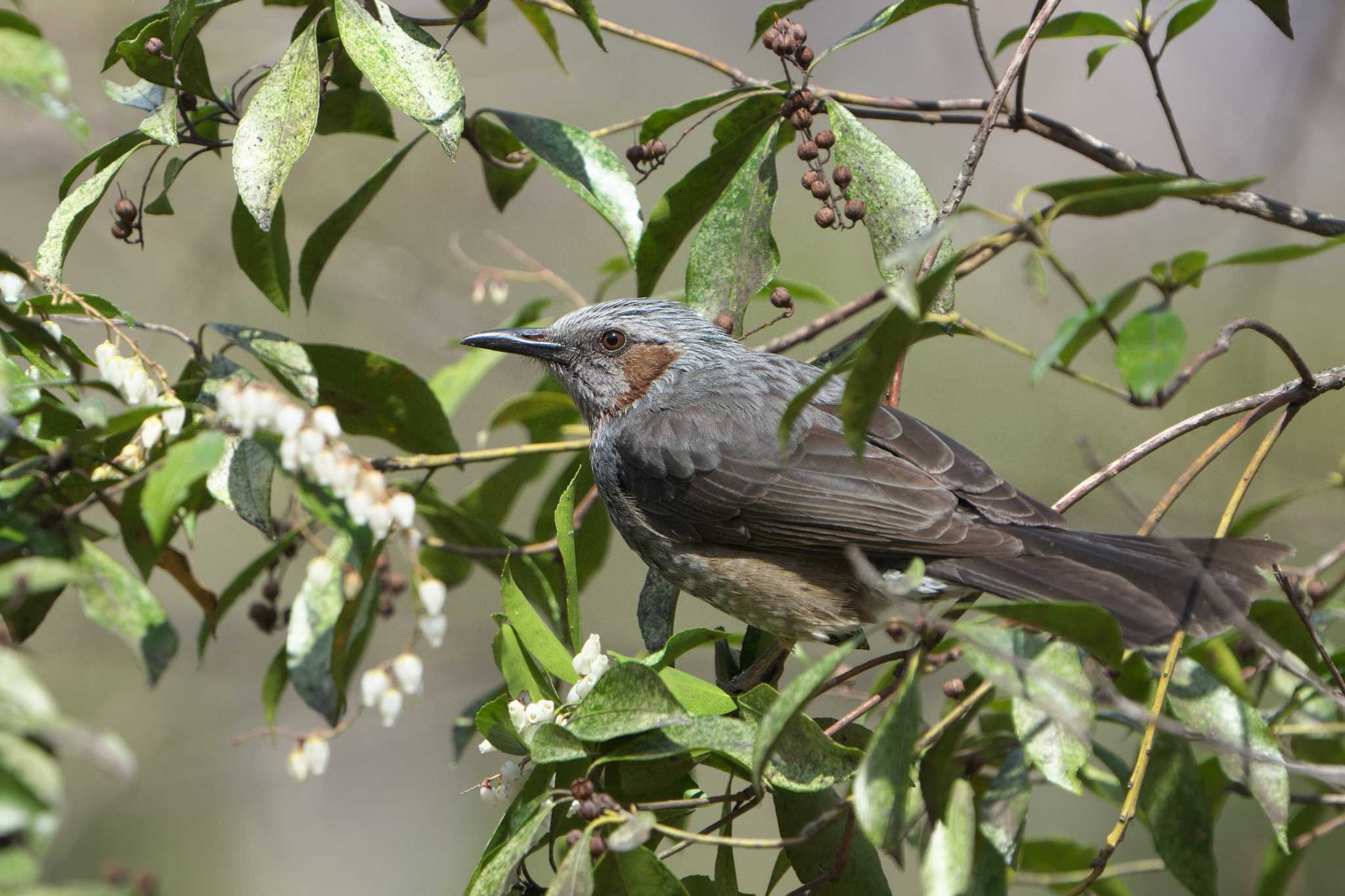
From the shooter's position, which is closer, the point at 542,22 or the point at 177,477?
the point at 177,477

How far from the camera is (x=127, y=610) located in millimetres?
1836

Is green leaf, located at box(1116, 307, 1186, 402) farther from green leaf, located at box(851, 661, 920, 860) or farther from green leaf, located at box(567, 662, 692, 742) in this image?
green leaf, located at box(567, 662, 692, 742)

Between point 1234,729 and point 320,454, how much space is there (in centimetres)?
191

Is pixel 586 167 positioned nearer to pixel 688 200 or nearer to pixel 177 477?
pixel 688 200

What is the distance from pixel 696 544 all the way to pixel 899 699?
5.49 ft

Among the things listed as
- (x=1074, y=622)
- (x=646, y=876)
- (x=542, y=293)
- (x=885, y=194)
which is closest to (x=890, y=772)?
(x=1074, y=622)

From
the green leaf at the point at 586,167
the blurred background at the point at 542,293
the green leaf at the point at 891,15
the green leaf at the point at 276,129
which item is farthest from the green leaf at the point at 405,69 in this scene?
the blurred background at the point at 542,293

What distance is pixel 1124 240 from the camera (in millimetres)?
7359

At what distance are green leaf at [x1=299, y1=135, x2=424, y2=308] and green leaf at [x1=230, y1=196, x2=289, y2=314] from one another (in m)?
0.05

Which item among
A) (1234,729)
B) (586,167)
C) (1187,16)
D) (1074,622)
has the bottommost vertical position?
(1234,729)

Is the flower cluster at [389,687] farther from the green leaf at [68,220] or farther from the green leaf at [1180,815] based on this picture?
the green leaf at [1180,815]

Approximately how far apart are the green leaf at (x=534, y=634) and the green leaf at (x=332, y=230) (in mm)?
1208

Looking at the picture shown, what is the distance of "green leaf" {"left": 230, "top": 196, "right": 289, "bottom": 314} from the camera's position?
319cm

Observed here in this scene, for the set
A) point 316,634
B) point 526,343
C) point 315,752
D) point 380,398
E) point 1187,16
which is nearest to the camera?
point 315,752
